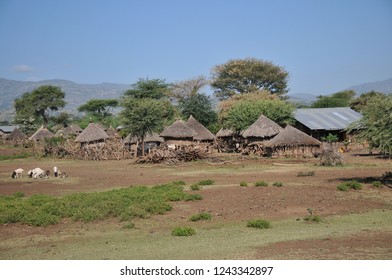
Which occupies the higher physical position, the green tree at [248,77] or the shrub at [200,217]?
the green tree at [248,77]

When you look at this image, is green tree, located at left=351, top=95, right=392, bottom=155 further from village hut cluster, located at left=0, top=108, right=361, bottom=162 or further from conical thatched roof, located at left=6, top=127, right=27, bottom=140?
conical thatched roof, located at left=6, top=127, right=27, bottom=140

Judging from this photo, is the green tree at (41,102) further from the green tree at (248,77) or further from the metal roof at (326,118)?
the metal roof at (326,118)

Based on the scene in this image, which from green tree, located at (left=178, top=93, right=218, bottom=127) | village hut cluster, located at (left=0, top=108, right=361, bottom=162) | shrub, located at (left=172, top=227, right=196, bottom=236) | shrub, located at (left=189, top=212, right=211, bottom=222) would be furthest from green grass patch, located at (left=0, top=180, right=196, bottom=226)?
green tree, located at (left=178, top=93, right=218, bottom=127)

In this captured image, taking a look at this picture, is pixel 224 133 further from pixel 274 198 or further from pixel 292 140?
pixel 274 198

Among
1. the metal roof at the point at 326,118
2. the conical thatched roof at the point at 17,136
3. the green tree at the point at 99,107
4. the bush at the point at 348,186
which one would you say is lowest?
the conical thatched roof at the point at 17,136

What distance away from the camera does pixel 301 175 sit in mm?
20844

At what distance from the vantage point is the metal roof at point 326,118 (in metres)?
42.6

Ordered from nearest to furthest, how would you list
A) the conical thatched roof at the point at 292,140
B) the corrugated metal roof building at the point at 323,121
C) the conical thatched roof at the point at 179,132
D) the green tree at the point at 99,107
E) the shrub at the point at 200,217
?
the shrub at the point at 200,217 < the conical thatched roof at the point at 292,140 < the conical thatched roof at the point at 179,132 < the corrugated metal roof building at the point at 323,121 < the green tree at the point at 99,107

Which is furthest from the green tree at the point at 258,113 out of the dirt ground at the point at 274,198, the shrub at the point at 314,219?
the shrub at the point at 314,219

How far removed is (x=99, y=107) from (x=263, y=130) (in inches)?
1998

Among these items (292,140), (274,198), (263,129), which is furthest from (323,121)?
(274,198)

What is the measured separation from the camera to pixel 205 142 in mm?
44062

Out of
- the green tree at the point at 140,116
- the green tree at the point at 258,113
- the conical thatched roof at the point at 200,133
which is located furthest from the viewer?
the conical thatched roof at the point at 200,133

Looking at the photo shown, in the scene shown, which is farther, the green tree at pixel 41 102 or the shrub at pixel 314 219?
the green tree at pixel 41 102
